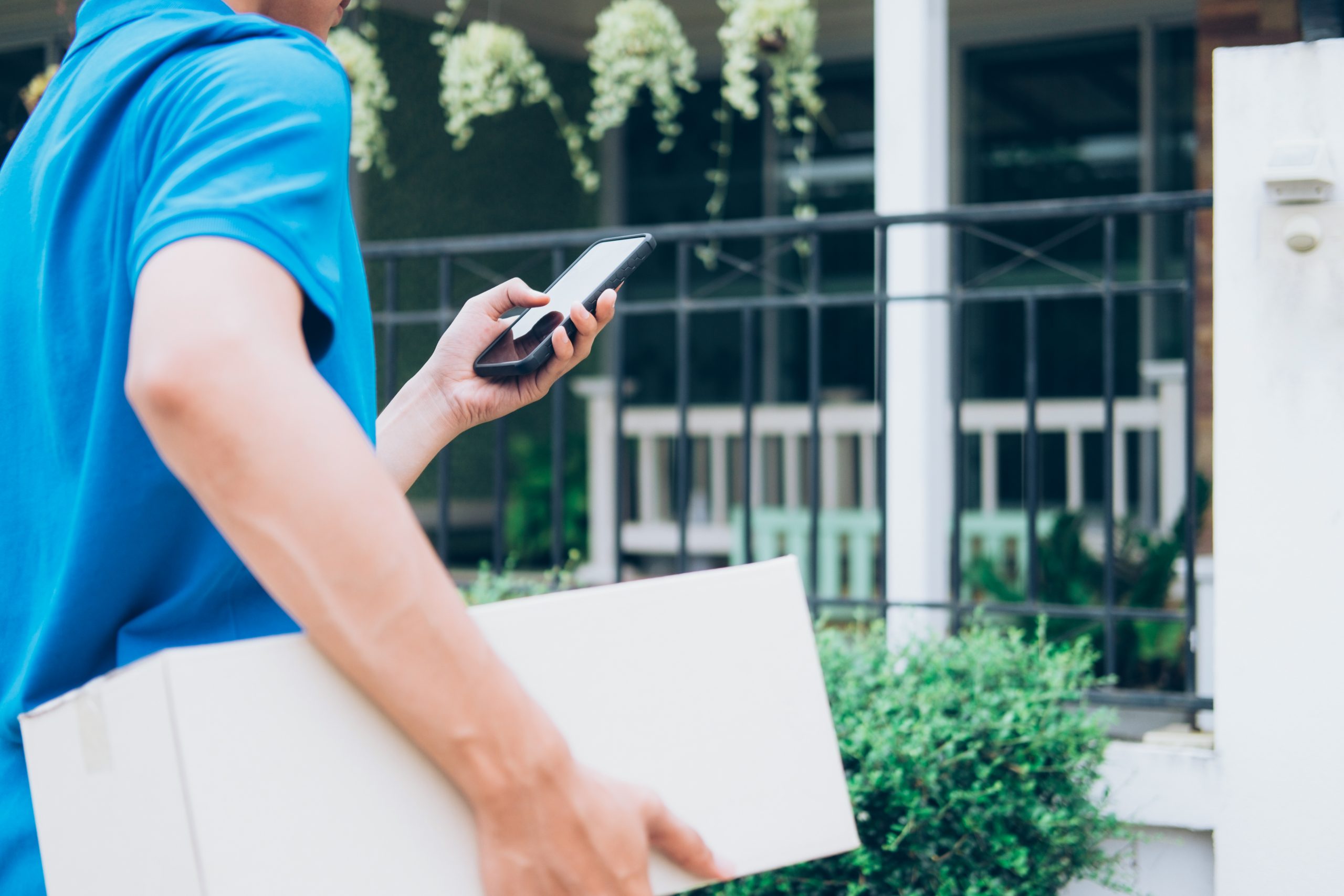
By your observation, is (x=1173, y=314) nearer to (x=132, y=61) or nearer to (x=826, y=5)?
(x=826, y=5)

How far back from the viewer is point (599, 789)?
0.74m

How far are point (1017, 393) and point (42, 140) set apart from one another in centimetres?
667

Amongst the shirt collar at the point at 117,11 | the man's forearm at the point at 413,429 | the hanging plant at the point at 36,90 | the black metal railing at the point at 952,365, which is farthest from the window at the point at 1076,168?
the shirt collar at the point at 117,11

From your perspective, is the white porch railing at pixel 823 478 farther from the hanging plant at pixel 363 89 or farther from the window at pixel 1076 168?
the hanging plant at pixel 363 89

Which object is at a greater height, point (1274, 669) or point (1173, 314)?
point (1173, 314)

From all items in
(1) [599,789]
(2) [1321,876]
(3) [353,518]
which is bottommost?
(2) [1321,876]

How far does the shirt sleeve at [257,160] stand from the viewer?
0.69m

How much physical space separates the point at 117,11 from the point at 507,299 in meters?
0.47

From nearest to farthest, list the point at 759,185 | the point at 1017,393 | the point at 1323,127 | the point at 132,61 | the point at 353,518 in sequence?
1. the point at 353,518
2. the point at 132,61
3. the point at 1323,127
4. the point at 1017,393
5. the point at 759,185

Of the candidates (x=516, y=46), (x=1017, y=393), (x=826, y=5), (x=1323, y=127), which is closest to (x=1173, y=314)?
(x=1017, y=393)

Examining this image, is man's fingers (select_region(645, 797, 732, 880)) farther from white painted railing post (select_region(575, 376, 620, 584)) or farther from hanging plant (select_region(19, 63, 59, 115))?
hanging plant (select_region(19, 63, 59, 115))

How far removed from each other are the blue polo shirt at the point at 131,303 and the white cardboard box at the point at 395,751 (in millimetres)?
92

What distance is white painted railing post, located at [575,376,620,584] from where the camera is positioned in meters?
5.95

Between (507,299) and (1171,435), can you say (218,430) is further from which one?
(1171,435)
